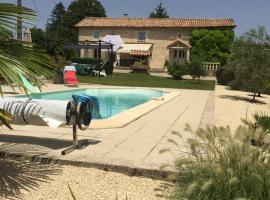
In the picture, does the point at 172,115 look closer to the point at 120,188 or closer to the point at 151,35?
the point at 120,188

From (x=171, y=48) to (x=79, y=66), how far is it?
19678 mm

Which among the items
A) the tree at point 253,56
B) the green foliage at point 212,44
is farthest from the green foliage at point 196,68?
the green foliage at point 212,44

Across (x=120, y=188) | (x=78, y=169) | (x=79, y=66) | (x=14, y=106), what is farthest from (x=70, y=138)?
(x=79, y=66)

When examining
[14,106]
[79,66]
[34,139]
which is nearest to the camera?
[14,106]

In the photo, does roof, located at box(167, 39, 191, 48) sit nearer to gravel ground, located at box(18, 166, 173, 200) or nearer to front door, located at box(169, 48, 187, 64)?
front door, located at box(169, 48, 187, 64)

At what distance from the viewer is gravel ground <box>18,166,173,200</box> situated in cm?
519

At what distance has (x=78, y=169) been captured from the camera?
626 cm

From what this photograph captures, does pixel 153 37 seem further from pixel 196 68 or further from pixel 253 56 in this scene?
pixel 253 56

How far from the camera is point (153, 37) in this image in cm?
5409

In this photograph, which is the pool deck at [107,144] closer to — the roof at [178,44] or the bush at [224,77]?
the bush at [224,77]

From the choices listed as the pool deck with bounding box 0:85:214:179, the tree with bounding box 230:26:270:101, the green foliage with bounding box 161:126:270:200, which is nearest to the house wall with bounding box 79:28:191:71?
the tree with bounding box 230:26:270:101

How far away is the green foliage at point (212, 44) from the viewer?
5009cm

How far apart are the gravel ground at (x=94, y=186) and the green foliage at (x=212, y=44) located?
1775 inches

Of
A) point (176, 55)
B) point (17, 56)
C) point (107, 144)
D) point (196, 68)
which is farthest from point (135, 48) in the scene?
point (17, 56)
